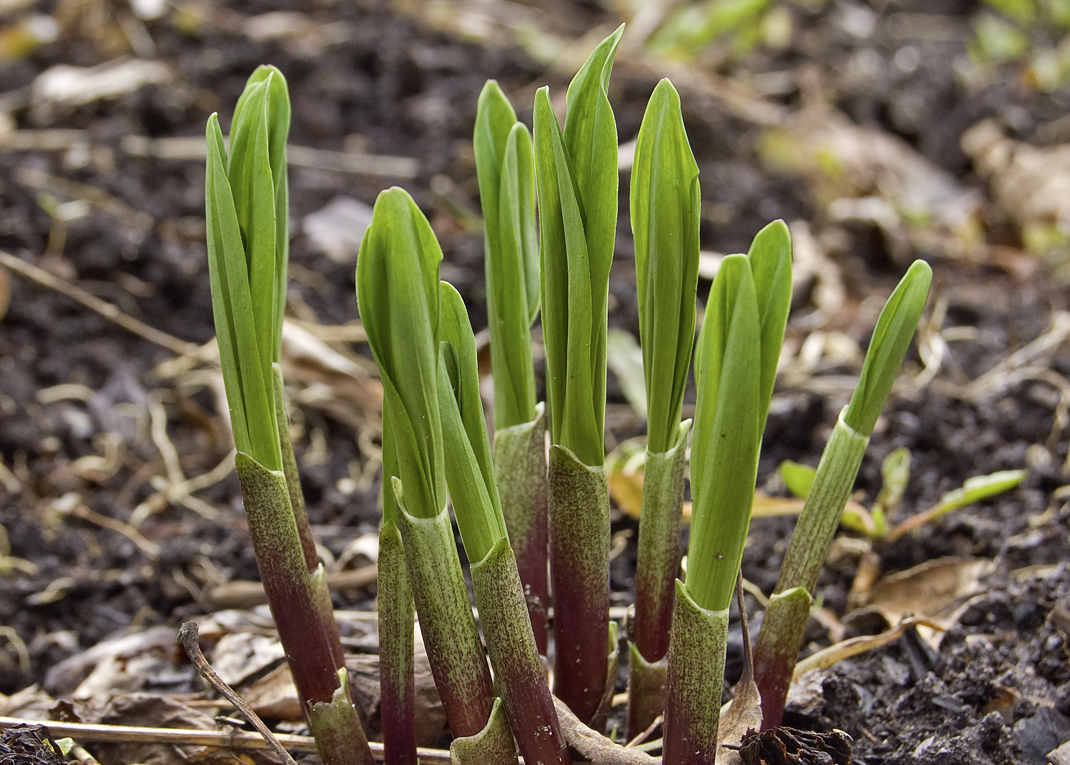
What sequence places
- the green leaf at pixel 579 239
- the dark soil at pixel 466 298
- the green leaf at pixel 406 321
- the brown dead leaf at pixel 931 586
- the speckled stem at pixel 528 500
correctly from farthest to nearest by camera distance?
the brown dead leaf at pixel 931 586
the dark soil at pixel 466 298
the speckled stem at pixel 528 500
the green leaf at pixel 579 239
the green leaf at pixel 406 321

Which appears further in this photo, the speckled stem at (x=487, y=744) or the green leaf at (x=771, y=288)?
the speckled stem at (x=487, y=744)

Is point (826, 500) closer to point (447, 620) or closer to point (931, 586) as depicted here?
point (447, 620)

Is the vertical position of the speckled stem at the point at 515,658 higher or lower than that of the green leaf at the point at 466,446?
lower

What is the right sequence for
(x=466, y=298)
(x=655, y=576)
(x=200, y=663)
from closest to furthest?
(x=200, y=663)
(x=655, y=576)
(x=466, y=298)

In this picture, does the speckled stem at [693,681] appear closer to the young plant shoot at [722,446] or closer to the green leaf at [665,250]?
the young plant shoot at [722,446]

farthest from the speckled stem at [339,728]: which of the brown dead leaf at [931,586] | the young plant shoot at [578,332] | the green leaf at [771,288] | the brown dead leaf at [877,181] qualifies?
the brown dead leaf at [877,181]

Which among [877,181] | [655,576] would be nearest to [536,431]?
[655,576]

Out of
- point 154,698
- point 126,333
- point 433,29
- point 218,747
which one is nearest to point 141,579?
point 154,698
